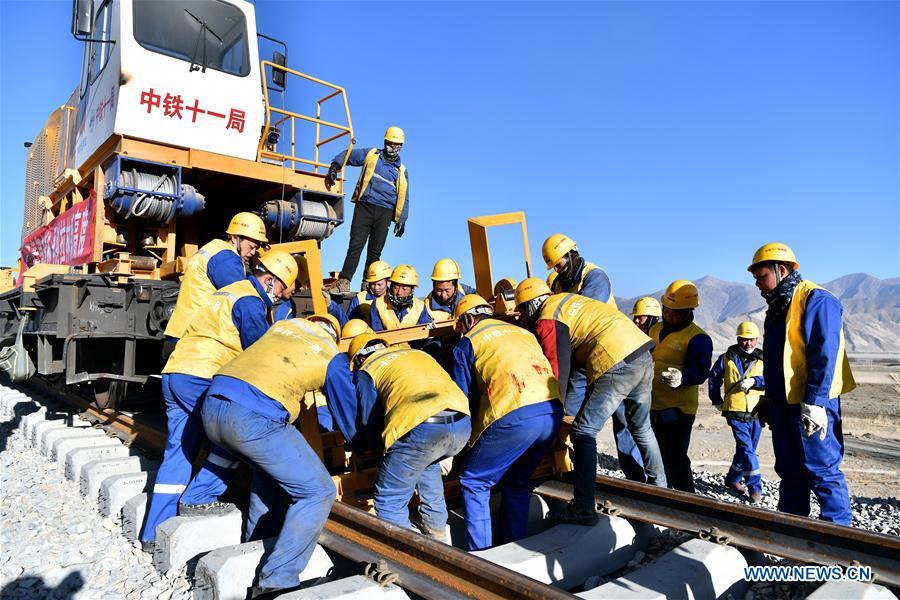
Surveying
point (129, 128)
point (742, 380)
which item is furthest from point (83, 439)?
point (742, 380)

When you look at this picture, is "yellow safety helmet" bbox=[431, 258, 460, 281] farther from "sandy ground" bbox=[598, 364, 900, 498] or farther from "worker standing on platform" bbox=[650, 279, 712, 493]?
"sandy ground" bbox=[598, 364, 900, 498]

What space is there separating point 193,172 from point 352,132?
180 centimetres

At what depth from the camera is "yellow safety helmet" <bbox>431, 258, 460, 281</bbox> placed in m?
5.29

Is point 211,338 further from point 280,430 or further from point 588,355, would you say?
point 588,355

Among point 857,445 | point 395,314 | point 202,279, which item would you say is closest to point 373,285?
point 395,314

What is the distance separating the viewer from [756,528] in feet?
10.9

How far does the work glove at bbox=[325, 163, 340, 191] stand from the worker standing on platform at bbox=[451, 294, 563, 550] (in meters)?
3.57

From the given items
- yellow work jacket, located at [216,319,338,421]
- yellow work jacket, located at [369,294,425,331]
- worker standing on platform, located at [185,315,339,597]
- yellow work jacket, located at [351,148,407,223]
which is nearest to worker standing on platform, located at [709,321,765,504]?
yellow work jacket, located at [369,294,425,331]

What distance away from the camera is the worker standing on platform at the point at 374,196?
6.46 metres

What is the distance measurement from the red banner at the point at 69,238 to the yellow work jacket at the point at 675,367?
5.25m

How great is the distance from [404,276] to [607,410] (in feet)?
7.31

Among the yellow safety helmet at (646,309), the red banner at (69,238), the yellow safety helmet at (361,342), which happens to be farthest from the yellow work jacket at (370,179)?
the yellow safety helmet at (361,342)

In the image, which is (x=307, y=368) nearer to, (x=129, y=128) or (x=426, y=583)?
(x=426, y=583)

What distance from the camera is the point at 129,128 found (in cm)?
561
